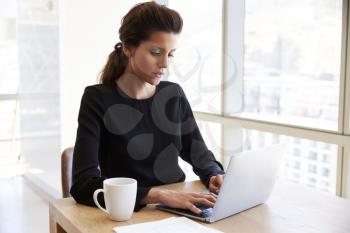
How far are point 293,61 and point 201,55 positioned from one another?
2.58 feet

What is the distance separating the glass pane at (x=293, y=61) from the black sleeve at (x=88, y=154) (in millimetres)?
1265

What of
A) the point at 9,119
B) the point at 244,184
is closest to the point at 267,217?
the point at 244,184

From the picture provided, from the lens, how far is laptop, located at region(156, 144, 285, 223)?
40.1 inches

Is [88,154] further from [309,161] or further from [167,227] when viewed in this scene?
[309,161]

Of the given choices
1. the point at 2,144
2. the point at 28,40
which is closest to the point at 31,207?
the point at 28,40

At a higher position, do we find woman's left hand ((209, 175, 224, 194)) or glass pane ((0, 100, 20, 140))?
woman's left hand ((209, 175, 224, 194))

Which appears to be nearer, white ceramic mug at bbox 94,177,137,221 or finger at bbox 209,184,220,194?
white ceramic mug at bbox 94,177,137,221

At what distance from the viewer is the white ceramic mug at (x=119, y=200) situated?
1.00m

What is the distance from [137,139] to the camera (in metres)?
1.40

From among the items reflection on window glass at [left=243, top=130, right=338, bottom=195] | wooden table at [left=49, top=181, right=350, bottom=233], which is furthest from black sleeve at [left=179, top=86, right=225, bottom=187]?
reflection on window glass at [left=243, top=130, right=338, bottom=195]

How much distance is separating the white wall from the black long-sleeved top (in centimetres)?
188

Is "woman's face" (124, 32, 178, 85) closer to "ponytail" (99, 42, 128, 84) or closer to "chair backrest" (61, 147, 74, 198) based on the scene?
"ponytail" (99, 42, 128, 84)

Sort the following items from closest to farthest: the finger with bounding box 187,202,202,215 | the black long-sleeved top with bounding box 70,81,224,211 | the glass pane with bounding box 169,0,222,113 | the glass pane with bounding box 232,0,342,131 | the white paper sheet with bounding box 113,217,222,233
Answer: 1. the white paper sheet with bounding box 113,217,222,233
2. the finger with bounding box 187,202,202,215
3. the black long-sleeved top with bounding box 70,81,224,211
4. the glass pane with bounding box 232,0,342,131
5. the glass pane with bounding box 169,0,222,113

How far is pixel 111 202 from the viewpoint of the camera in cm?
100
